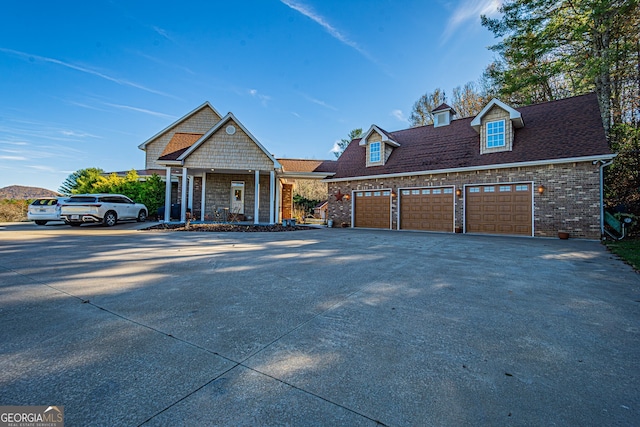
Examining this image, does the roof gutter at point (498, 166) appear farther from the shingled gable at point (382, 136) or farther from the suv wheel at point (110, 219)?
the suv wheel at point (110, 219)

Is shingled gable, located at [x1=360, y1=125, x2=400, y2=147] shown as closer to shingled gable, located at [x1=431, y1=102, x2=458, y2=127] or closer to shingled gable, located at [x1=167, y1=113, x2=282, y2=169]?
shingled gable, located at [x1=431, y1=102, x2=458, y2=127]

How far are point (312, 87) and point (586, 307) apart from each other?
57.5 feet

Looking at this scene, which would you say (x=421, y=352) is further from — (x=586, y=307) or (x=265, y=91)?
(x=265, y=91)

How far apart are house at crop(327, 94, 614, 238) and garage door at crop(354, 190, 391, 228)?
0.06 metres

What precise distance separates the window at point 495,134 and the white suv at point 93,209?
62.9 ft

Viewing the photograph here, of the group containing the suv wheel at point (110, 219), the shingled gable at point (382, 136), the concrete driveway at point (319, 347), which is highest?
the shingled gable at point (382, 136)

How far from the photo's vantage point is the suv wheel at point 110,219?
43.2 ft

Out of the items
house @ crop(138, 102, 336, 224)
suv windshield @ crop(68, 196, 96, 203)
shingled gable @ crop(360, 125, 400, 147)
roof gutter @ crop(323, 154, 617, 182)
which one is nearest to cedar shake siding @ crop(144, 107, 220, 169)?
house @ crop(138, 102, 336, 224)

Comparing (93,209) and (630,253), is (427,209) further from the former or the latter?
(93,209)

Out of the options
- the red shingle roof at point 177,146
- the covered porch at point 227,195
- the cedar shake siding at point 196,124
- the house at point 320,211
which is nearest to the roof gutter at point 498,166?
the covered porch at point 227,195

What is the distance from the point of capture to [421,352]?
223 centimetres

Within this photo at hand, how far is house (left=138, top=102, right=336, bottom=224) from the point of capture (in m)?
14.2

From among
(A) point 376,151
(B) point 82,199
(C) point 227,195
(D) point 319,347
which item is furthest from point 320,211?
(D) point 319,347

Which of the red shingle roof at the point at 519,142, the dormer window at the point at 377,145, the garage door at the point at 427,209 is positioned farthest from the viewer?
the dormer window at the point at 377,145
